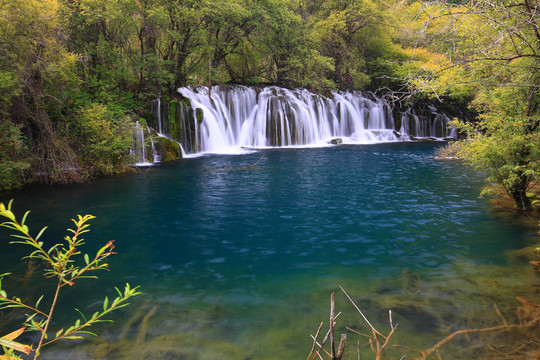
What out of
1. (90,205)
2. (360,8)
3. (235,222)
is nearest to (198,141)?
(90,205)

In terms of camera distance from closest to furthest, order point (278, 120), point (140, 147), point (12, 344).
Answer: point (12, 344) < point (140, 147) < point (278, 120)

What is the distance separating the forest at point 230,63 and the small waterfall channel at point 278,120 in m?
1.67

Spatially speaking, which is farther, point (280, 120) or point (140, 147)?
point (280, 120)

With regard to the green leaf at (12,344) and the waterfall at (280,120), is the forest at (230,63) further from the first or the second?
the green leaf at (12,344)

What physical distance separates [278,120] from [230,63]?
907 cm

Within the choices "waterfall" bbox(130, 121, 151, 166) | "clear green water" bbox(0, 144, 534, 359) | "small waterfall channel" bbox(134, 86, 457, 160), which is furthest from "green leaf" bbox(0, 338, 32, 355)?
"small waterfall channel" bbox(134, 86, 457, 160)

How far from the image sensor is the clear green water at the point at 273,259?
455cm

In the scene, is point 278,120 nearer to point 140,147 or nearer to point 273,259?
point 140,147

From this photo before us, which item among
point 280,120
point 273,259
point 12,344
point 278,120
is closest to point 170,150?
point 278,120

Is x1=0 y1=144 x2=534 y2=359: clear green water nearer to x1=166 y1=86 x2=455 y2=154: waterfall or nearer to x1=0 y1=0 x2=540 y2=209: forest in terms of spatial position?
x1=0 y1=0 x2=540 y2=209: forest

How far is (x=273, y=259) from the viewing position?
697 centimetres

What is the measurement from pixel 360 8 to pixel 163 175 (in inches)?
1245

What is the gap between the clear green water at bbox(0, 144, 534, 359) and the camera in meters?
4.55

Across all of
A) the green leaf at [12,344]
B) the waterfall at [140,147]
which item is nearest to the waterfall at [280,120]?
the waterfall at [140,147]
